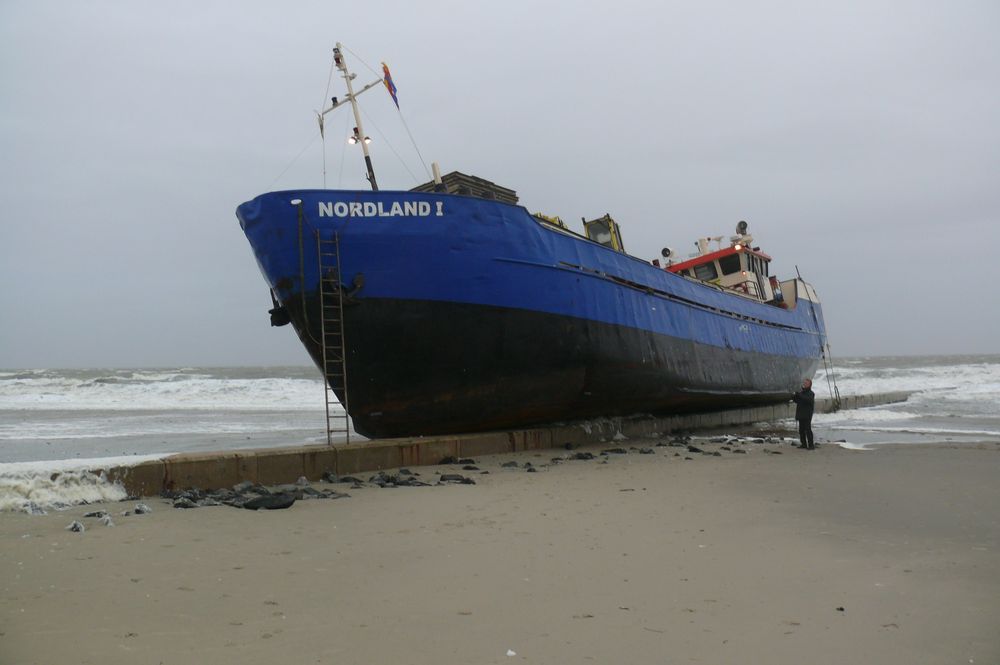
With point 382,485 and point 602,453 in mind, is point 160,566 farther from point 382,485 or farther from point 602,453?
point 602,453

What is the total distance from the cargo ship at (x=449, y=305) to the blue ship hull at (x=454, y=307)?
0.06 feet

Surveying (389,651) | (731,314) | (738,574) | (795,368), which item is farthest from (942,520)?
(795,368)

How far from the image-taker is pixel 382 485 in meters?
6.44

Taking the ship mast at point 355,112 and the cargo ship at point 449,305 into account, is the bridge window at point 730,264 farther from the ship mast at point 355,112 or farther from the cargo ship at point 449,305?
the ship mast at point 355,112

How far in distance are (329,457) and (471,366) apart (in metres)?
2.49

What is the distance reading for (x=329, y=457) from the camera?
693 cm

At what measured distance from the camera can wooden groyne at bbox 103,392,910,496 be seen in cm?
577

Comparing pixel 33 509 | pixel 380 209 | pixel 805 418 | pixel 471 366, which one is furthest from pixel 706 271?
pixel 33 509

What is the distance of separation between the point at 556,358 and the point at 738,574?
6.04 m

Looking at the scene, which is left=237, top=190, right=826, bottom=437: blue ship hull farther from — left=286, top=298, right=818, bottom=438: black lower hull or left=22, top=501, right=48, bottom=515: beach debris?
left=22, top=501, right=48, bottom=515: beach debris

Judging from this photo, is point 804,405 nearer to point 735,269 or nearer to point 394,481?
point 394,481

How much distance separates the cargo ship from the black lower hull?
2 cm

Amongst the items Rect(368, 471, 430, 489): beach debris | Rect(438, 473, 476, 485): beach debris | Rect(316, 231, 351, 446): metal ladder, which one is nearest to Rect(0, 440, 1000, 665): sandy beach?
Rect(368, 471, 430, 489): beach debris

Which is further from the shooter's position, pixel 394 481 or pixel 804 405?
pixel 804 405
